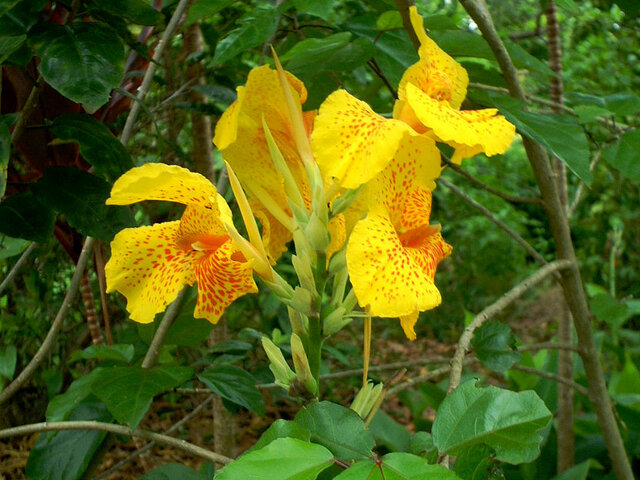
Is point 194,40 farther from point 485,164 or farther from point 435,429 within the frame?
point 485,164

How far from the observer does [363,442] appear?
0.60 m

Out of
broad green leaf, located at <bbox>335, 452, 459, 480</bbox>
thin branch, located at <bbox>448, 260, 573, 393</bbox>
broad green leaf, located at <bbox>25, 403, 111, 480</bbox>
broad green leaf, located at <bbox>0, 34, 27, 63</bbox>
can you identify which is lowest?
broad green leaf, located at <bbox>25, 403, 111, 480</bbox>

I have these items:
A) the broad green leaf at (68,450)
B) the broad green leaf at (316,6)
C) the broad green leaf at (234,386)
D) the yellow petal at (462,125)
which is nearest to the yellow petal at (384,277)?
the yellow petal at (462,125)

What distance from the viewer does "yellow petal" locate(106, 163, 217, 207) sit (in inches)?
28.6

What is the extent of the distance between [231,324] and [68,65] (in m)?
1.83

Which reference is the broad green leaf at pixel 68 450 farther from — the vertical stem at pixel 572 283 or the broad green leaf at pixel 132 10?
the vertical stem at pixel 572 283

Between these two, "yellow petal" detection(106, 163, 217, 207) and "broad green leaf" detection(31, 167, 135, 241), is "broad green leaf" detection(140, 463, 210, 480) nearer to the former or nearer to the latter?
"broad green leaf" detection(31, 167, 135, 241)

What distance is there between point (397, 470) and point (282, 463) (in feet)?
0.30

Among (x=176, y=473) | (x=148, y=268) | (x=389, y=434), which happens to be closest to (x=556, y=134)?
(x=148, y=268)

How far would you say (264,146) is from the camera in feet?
2.64

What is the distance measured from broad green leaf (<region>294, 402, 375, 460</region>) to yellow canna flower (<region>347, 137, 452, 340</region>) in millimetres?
99

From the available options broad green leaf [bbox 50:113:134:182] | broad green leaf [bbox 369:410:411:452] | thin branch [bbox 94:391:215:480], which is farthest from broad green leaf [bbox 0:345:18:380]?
broad green leaf [bbox 369:410:411:452]

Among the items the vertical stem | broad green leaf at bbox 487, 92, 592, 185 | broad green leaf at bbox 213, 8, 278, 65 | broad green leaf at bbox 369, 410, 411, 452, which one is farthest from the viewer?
broad green leaf at bbox 369, 410, 411, 452

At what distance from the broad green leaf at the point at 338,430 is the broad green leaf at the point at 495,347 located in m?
0.44
